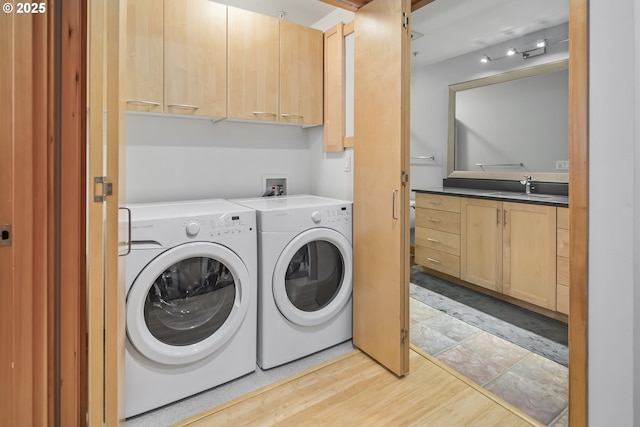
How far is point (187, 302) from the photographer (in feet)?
5.49

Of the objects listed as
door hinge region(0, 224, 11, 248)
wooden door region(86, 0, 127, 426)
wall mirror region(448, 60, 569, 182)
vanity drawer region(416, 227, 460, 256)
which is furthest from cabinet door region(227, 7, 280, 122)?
wall mirror region(448, 60, 569, 182)

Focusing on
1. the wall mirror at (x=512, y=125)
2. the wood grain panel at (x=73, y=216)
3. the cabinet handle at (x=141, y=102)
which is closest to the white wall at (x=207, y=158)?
the cabinet handle at (x=141, y=102)

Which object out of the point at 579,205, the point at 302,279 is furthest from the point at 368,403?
the point at 579,205

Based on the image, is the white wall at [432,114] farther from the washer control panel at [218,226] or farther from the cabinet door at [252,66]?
the washer control panel at [218,226]

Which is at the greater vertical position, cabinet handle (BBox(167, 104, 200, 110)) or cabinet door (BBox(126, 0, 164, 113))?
cabinet door (BBox(126, 0, 164, 113))

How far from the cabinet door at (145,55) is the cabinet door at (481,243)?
2.62 m

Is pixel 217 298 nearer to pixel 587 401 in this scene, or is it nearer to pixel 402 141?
pixel 402 141

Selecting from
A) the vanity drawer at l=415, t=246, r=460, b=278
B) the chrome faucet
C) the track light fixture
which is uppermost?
the track light fixture

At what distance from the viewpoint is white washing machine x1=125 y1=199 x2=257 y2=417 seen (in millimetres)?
1508

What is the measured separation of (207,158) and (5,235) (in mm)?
1587

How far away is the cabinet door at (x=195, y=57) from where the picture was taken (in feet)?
6.40

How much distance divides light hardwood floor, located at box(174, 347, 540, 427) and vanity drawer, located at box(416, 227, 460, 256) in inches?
59.9

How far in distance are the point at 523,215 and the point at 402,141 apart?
5.07 ft

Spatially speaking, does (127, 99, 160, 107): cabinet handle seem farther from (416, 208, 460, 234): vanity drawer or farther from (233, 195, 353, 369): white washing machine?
(416, 208, 460, 234): vanity drawer
